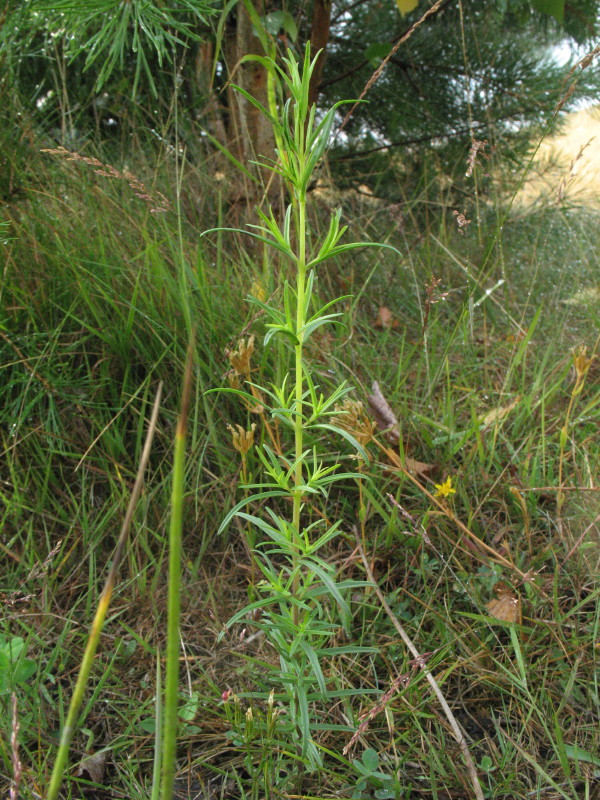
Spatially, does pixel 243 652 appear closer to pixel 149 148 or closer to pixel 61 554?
pixel 61 554

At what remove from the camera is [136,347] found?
69.9 inches

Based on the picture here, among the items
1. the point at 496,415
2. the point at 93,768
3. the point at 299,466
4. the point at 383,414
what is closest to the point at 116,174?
the point at 383,414

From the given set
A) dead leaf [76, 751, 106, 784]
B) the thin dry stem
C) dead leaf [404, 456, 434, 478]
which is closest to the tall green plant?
dead leaf [76, 751, 106, 784]

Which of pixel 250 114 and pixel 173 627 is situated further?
pixel 250 114

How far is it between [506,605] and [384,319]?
1184mm

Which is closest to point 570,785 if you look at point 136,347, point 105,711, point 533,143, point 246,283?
point 105,711

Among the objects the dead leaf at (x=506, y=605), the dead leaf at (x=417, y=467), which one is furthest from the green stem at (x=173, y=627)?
the dead leaf at (x=417, y=467)

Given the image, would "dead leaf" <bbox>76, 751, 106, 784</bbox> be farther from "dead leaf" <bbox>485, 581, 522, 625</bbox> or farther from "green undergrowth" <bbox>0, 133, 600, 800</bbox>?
"dead leaf" <bbox>485, 581, 522, 625</bbox>

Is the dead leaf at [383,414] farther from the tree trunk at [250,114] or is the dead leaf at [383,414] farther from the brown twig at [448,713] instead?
the tree trunk at [250,114]

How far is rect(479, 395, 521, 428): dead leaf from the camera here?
1.66 meters

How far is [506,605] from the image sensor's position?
1.33 m

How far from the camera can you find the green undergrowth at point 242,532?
1159 millimetres

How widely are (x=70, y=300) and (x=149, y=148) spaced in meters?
1.35

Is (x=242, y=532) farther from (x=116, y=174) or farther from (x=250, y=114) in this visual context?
(x=250, y=114)
